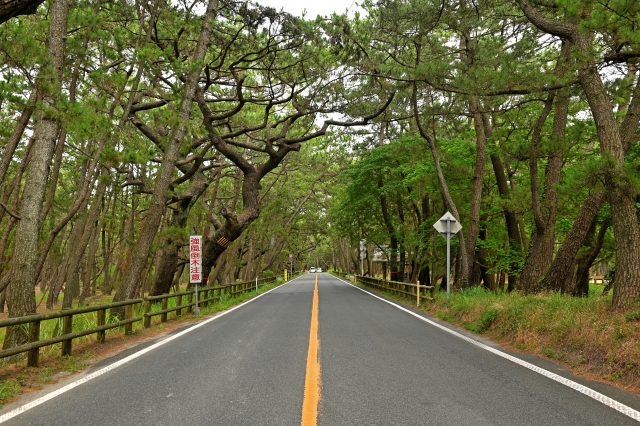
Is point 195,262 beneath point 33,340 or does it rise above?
above

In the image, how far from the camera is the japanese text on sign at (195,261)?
13.2m

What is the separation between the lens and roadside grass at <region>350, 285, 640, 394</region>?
5.57m

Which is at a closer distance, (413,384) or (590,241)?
(413,384)

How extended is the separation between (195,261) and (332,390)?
9.69 m

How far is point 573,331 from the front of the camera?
695 centimetres

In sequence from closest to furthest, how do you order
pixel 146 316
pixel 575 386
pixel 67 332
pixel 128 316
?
pixel 575 386
pixel 67 332
pixel 128 316
pixel 146 316

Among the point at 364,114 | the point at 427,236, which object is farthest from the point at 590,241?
the point at 364,114

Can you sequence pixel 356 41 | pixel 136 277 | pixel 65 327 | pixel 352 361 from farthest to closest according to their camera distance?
pixel 356 41
pixel 136 277
pixel 65 327
pixel 352 361

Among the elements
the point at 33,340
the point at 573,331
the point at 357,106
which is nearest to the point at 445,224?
the point at 357,106

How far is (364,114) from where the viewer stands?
1572cm

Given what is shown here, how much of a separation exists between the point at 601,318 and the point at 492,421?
182 inches

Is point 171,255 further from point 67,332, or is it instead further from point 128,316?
point 67,332

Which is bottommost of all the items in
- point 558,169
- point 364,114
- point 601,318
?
point 601,318

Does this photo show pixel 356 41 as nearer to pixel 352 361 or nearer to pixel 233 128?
pixel 233 128
